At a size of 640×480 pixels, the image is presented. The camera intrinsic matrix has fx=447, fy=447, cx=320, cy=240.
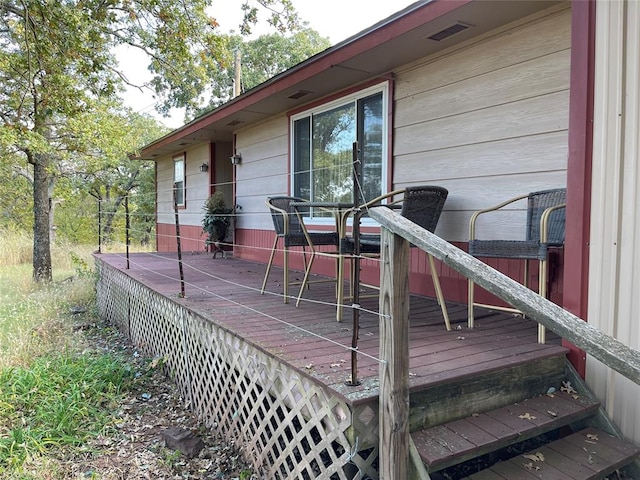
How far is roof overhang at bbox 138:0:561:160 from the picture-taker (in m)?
2.85

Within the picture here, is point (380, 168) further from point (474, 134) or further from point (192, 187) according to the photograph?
point (192, 187)

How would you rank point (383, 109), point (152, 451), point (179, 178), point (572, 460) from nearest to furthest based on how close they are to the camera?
point (572, 460) → point (152, 451) → point (383, 109) → point (179, 178)

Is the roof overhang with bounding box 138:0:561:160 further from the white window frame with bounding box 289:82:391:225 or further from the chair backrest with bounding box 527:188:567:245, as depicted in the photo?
the chair backrest with bounding box 527:188:567:245

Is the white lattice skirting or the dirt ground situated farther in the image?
the dirt ground

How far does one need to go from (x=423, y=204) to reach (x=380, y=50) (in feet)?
4.71

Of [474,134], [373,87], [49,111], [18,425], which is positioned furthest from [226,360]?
[49,111]

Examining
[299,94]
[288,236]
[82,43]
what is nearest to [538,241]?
[288,236]

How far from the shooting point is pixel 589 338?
3.74 ft

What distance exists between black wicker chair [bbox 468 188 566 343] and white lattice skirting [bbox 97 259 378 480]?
1275mm

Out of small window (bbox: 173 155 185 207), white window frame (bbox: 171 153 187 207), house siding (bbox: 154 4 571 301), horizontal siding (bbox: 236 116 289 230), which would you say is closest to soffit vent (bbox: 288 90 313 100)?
horizontal siding (bbox: 236 116 289 230)

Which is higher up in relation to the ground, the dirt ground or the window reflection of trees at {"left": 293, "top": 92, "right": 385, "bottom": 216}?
the window reflection of trees at {"left": 293, "top": 92, "right": 385, "bottom": 216}

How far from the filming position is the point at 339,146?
15.6 feet

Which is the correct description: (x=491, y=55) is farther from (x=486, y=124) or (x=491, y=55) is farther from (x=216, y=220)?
(x=216, y=220)

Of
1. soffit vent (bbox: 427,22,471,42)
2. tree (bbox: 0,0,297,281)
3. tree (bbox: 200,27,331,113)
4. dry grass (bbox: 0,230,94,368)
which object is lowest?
dry grass (bbox: 0,230,94,368)
